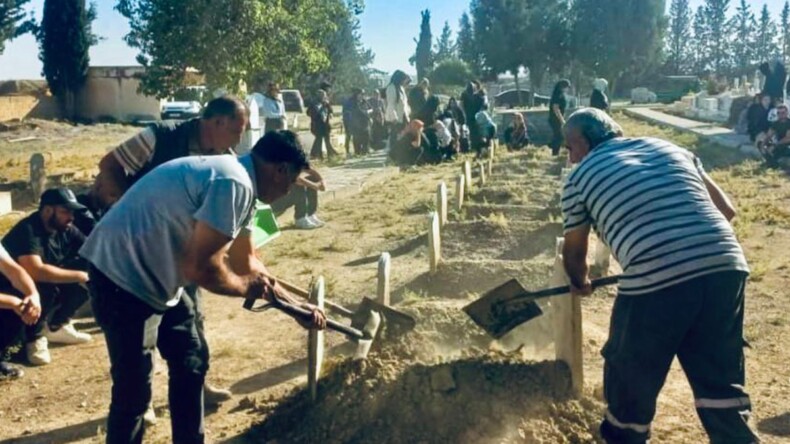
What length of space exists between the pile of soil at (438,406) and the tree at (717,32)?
7810 centimetres

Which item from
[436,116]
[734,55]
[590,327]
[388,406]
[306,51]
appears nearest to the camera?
[388,406]

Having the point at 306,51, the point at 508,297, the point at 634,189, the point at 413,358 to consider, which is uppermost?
the point at 306,51

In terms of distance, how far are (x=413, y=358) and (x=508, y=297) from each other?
0.67 m

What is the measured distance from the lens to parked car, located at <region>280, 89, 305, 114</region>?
Result: 122ft

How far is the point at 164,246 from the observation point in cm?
326

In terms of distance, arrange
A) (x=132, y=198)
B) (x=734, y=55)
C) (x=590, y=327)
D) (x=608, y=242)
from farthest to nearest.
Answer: (x=734, y=55), (x=590, y=327), (x=608, y=242), (x=132, y=198)

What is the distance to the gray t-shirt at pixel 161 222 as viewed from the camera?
3.15m

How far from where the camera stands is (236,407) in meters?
4.73

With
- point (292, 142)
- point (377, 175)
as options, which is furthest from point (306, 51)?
point (292, 142)

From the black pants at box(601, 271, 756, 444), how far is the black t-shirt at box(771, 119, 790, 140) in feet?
41.3

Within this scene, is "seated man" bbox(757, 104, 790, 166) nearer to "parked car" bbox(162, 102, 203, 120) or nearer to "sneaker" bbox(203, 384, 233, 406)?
"sneaker" bbox(203, 384, 233, 406)

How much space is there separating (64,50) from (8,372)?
3844cm

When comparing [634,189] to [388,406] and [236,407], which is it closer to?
[388,406]

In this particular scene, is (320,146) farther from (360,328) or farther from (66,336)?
(360,328)
